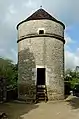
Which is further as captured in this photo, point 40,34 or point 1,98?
point 40,34

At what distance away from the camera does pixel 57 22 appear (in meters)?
22.2

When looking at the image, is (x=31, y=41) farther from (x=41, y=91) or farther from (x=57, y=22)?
(x=41, y=91)

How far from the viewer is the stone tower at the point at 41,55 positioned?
2086 centimetres

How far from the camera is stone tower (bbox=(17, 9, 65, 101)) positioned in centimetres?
2086

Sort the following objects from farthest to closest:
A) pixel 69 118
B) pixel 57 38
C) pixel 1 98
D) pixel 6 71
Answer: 1. pixel 6 71
2. pixel 57 38
3. pixel 1 98
4. pixel 69 118

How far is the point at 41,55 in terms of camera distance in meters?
20.9

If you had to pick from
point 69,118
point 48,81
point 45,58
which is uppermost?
point 45,58

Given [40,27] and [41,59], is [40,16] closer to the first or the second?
[40,27]

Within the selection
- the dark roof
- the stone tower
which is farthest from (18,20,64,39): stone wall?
the dark roof

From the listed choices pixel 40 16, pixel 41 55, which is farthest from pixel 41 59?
pixel 40 16

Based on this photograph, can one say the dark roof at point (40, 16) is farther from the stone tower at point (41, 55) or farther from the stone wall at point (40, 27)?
the stone wall at point (40, 27)

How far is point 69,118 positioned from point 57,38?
32.5ft

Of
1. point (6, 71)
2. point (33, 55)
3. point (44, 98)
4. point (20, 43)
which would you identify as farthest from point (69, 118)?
point (6, 71)

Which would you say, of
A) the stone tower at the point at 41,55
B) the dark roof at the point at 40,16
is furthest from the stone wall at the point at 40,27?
the dark roof at the point at 40,16
